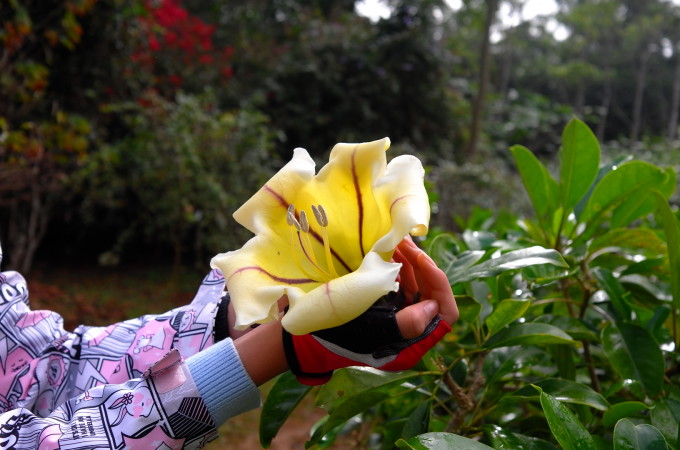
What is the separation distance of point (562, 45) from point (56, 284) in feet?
40.5

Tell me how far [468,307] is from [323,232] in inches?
9.0

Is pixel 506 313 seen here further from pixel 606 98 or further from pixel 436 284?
pixel 606 98

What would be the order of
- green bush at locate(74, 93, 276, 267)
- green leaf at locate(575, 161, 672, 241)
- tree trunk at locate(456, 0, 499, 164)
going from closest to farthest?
green leaf at locate(575, 161, 672, 241) → green bush at locate(74, 93, 276, 267) → tree trunk at locate(456, 0, 499, 164)

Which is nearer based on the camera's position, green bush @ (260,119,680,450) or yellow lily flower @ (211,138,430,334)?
yellow lily flower @ (211,138,430,334)

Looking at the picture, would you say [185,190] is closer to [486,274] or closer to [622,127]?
[486,274]

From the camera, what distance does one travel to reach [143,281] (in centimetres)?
544

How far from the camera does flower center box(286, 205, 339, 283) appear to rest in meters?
0.71

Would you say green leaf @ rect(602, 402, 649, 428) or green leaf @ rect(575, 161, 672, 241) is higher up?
green leaf @ rect(575, 161, 672, 241)

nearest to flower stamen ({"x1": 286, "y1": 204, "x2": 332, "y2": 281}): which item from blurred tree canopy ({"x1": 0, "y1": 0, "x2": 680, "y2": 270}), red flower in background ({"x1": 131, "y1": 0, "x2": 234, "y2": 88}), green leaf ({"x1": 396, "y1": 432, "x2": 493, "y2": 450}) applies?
green leaf ({"x1": 396, "y1": 432, "x2": 493, "y2": 450})

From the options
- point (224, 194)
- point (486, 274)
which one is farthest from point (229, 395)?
point (224, 194)

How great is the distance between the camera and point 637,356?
0.83m

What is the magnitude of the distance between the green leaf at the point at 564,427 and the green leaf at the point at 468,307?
0.18 metres

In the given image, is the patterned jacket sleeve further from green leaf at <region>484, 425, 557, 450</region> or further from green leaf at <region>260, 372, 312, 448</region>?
green leaf at <region>484, 425, 557, 450</region>

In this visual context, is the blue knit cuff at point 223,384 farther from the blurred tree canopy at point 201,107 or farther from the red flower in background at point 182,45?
the red flower in background at point 182,45
